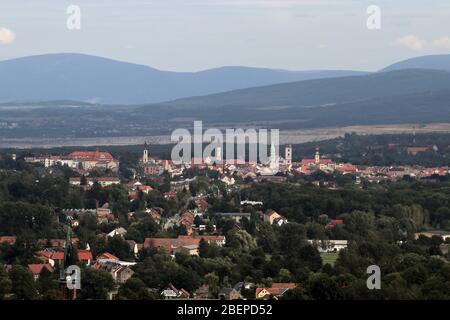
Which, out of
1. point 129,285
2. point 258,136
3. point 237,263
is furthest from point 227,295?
point 258,136

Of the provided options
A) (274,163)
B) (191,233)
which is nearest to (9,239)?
(191,233)

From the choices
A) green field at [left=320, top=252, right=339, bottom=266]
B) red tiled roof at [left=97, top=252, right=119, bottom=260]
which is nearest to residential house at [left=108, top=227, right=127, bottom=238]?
red tiled roof at [left=97, top=252, right=119, bottom=260]

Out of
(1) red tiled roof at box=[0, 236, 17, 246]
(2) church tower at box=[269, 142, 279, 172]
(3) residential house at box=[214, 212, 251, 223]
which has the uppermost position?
(1) red tiled roof at box=[0, 236, 17, 246]

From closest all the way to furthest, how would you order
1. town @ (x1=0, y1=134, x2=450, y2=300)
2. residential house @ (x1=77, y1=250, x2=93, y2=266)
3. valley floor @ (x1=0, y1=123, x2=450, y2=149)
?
town @ (x1=0, y1=134, x2=450, y2=300)
residential house @ (x1=77, y1=250, x2=93, y2=266)
valley floor @ (x1=0, y1=123, x2=450, y2=149)

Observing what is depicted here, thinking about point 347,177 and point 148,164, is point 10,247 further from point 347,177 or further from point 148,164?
point 148,164

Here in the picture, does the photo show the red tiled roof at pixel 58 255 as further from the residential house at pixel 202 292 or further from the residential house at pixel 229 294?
the residential house at pixel 229 294
